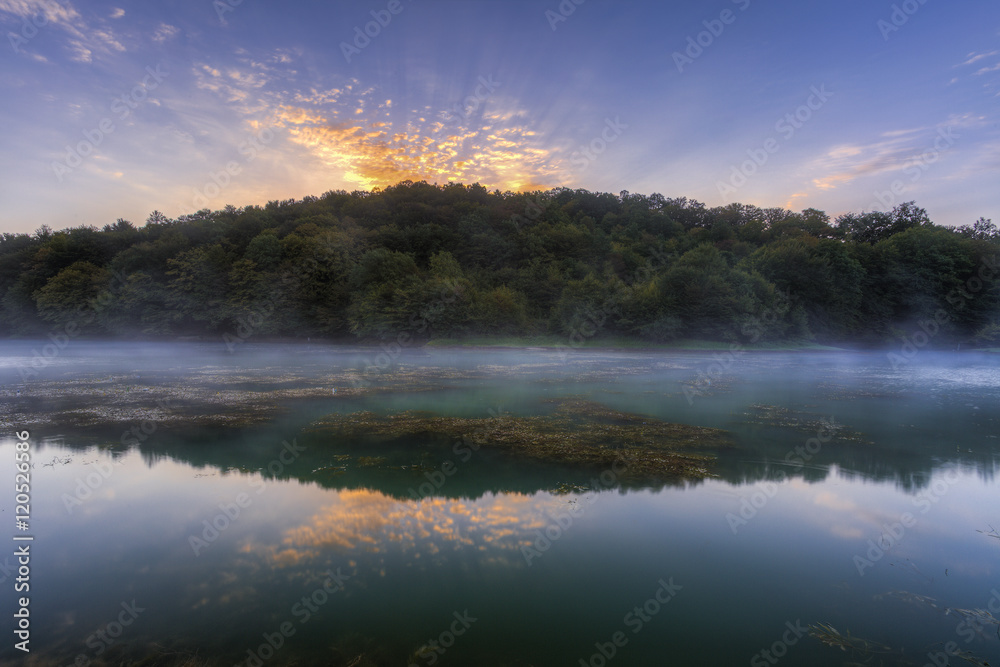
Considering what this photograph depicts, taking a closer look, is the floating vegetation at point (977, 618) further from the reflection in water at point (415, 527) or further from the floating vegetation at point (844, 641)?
the reflection in water at point (415, 527)

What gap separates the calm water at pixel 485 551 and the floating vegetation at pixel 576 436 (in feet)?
1.93

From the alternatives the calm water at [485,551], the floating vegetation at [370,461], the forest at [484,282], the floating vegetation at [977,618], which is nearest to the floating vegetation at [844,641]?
the calm water at [485,551]

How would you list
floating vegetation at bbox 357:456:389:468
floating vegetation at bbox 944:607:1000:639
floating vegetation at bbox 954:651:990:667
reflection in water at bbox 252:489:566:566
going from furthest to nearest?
floating vegetation at bbox 357:456:389:468, reflection in water at bbox 252:489:566:566, floating vegetation at bbox 944:607:1000:639, floating vegetation at bbox 954:651:990:667

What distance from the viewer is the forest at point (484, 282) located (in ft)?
178

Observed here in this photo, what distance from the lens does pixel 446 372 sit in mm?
27328

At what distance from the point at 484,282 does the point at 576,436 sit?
5746 centimetres

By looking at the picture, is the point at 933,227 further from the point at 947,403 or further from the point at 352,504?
the point at 352,504

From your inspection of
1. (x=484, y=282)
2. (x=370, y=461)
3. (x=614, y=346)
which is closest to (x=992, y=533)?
(x=370, y=461)

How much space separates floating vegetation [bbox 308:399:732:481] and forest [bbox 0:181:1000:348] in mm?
40769

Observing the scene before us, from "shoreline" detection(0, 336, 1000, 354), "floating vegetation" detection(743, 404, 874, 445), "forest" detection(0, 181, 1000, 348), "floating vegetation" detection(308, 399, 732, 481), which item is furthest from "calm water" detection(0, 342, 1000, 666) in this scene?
"forest" detection(0, 181, 1000, 348)

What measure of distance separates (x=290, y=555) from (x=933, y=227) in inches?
3863

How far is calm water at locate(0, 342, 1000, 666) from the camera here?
13.5 ft

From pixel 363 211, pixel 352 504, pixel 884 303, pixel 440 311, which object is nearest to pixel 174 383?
pixel 352 504

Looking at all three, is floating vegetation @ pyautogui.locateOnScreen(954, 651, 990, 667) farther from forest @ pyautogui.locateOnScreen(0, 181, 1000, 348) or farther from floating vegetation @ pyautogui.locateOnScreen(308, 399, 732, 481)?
forest @ pyautogui.locateOnScreen(0, 181, 1000, 348)
